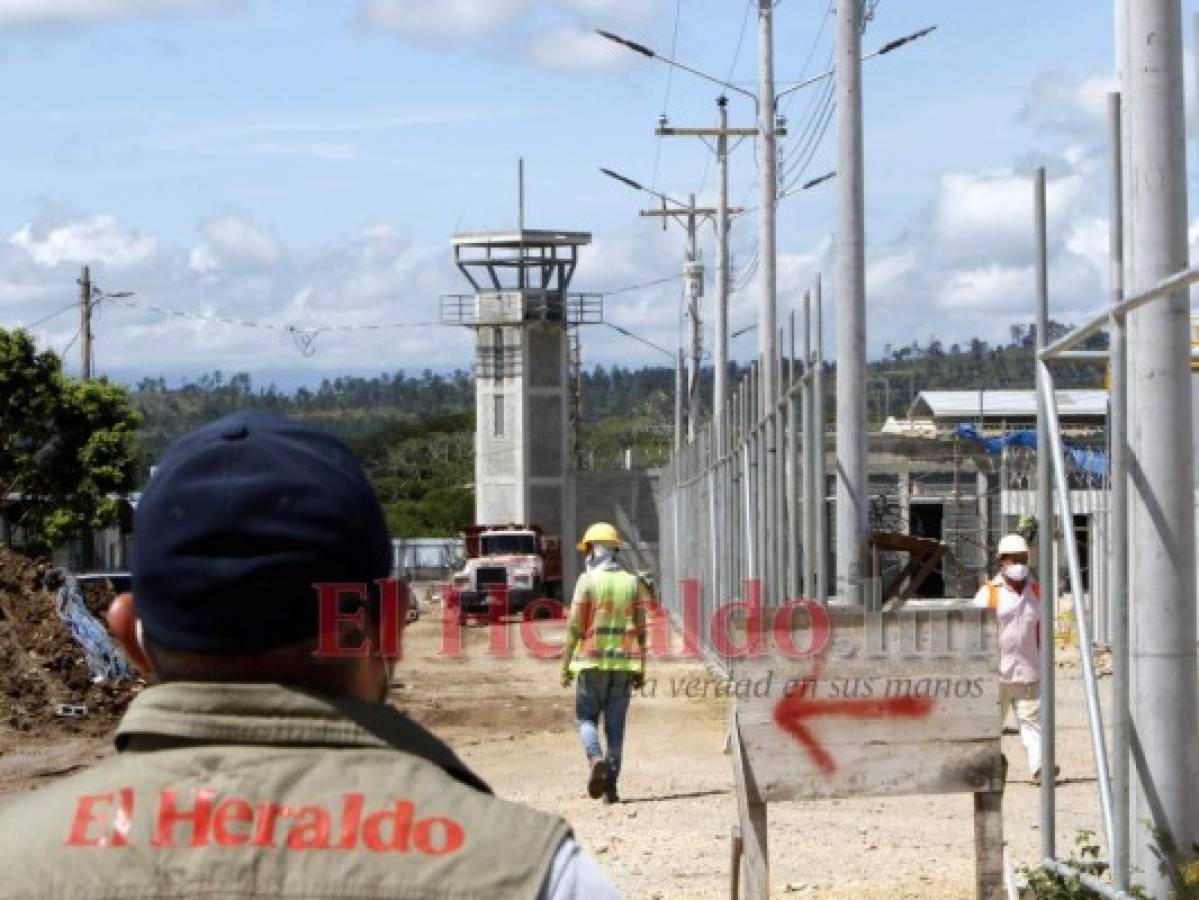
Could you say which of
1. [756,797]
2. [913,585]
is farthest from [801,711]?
[913,585]

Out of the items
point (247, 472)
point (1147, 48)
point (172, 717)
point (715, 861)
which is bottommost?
point (715, 861)

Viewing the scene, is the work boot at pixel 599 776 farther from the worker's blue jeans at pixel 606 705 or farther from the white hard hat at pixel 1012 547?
the white hard hat at pixel 1012 547

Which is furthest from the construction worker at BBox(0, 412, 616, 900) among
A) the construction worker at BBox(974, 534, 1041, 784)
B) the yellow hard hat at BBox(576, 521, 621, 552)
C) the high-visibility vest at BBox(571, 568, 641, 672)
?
the yellow hard hat at BBox(576, 521, 621, 552)

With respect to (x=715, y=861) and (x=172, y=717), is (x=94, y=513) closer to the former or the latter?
(x=715, y=861)

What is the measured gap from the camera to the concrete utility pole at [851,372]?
1528 centimetres

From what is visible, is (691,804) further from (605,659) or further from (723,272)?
(723,272)

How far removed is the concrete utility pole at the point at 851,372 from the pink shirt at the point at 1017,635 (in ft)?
3.77

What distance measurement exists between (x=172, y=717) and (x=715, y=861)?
31.8ft

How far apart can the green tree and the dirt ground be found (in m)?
27.7

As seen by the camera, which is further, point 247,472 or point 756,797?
point 756,797

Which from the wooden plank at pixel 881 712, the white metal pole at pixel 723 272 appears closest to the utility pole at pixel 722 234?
the white metal pole at pixel 723 272

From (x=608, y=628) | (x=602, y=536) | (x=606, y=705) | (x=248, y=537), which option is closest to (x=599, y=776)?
(x=606, y=705)

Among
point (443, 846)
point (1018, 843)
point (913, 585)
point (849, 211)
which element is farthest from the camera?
point (913, 585)

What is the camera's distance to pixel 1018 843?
451 inches
